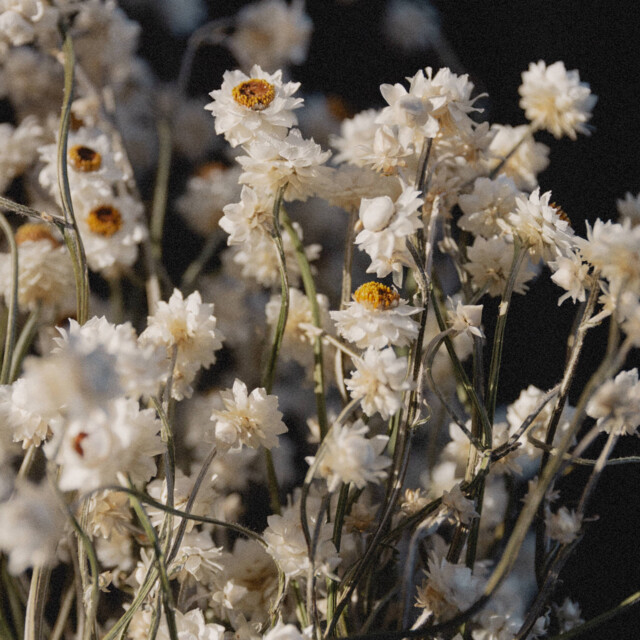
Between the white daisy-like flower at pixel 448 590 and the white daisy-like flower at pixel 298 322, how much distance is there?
225 mm

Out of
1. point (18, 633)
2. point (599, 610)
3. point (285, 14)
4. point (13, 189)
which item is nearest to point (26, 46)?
point (13, 189)

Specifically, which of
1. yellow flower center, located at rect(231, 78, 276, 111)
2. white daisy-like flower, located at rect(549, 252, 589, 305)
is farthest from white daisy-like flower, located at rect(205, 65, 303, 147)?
white daisy-like flower, located at rect(549, 252, 589, 305)

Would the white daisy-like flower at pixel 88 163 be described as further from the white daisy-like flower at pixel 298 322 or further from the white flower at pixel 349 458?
the white flower at pixel 349 458

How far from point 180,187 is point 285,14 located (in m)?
0.30

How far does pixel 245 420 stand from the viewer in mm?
465

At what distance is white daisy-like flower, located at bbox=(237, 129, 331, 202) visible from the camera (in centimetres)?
48

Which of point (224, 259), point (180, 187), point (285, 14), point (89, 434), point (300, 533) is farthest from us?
point (180, 187)

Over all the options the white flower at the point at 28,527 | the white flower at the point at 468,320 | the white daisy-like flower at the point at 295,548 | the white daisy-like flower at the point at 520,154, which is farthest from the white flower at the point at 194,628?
the white daisy-like flower at the point at 520,154

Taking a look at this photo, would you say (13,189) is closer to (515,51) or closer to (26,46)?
(26,46)

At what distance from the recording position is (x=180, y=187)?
3.28ft

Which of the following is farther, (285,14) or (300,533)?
(285,14)

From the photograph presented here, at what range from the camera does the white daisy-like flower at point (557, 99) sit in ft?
1.99

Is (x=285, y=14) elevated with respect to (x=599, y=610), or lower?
elevated

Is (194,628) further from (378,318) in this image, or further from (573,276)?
(573,276)
